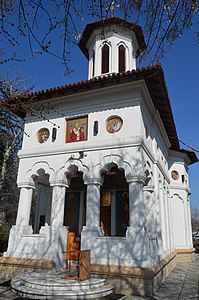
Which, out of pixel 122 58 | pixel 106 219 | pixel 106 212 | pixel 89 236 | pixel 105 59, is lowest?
pixel 89 236

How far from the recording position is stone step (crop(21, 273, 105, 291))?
6.34 m

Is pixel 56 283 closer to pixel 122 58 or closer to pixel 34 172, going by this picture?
pixel 34 172

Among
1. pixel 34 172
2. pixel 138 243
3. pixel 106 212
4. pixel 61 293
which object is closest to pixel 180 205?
pixel 106 212

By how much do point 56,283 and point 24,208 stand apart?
3426 millimetres

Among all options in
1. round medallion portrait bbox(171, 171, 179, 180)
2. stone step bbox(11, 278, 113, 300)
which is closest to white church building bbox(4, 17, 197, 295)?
stone step bbox(11, 278, 113, 300)

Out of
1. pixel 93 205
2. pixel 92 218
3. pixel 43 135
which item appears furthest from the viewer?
pixel 43 135

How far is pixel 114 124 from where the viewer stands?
8859 mm

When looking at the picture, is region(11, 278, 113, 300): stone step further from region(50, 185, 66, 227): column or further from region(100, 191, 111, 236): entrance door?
region(100, 191, 111, 236): entrance door

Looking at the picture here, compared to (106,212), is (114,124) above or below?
above

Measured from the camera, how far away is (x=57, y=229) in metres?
8.32

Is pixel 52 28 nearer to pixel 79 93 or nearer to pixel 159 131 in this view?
pixel 79 93

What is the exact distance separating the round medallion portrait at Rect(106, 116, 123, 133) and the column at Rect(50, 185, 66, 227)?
275cm

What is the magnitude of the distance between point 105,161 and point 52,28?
18.8 feet

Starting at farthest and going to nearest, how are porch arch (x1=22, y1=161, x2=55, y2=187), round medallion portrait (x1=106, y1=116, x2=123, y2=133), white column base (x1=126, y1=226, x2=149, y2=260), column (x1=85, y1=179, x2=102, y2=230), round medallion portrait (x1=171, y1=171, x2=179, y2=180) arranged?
round medallion portrait (x1=171, y1=171, x2=179, y2=180), porch arch (x1=22, y1=161, x2=55, y2=187), round medallion portrait (x1=106, y1=116, x2=123, y2=133), column (x1=85, y1=179, x2=102, y2=230), white column base (x1=126, y1=226, x2=149, y2=260)
